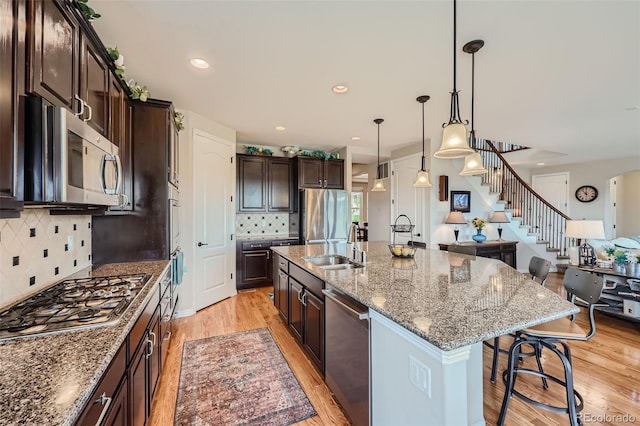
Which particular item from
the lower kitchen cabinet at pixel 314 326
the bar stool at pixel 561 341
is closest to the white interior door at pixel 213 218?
the lower kitchen cabinet at pixel 314 326

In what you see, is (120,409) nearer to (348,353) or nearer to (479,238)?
(348,353)

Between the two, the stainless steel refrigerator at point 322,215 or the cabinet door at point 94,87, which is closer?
the cabinet door at point 94,87

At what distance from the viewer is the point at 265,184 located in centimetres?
499

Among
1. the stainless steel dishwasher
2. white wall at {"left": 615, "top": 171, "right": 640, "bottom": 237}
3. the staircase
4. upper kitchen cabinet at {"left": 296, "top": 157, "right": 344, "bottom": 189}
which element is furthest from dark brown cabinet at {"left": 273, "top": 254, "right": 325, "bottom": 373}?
white wall at {"left": 615, "top": 171, "right": 640, "bottom": 237}

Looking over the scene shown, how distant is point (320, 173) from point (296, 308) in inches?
123

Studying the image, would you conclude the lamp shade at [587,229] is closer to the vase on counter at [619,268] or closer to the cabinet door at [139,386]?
the vase on counter at [619,268]

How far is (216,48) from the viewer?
2.16m

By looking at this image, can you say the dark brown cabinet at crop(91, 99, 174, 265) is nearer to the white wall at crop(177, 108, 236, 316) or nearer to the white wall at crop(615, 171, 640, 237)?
the white wall at crop(177, 108, 236, 316)

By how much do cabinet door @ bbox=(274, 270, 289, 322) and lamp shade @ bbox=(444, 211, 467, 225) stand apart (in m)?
3.31

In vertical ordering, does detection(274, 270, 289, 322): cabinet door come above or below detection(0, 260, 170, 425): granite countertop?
below

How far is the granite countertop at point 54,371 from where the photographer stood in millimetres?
680

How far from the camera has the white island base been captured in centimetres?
104

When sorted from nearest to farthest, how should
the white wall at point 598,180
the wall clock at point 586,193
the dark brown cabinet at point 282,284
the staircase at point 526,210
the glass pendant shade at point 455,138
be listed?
the glass pendant shade at point 455,138, the dark brown cabinet at point 282,284, the staircase at point 526,210, the white wall at point 598,180, the wall clock at point 586,193

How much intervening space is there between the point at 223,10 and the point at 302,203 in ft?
11.5
